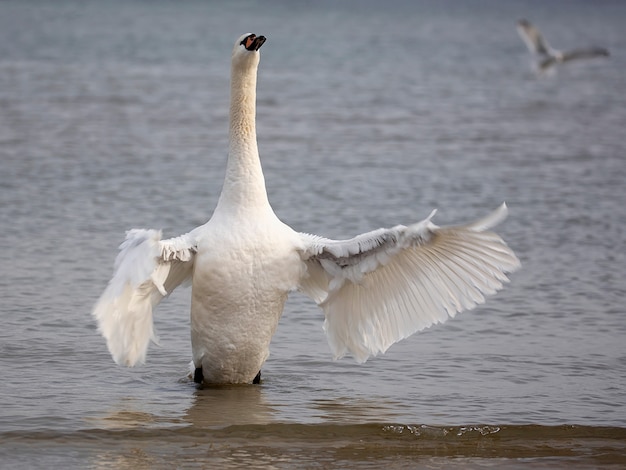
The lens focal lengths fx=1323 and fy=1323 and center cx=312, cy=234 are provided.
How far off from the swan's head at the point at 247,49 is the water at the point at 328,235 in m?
2.18

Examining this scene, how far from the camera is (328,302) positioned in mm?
8562

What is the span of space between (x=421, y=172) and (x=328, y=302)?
884cm

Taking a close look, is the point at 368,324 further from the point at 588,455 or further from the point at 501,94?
the point at 501,94

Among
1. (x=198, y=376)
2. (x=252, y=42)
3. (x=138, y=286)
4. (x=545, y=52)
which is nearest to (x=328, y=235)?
(x=198, y=376)

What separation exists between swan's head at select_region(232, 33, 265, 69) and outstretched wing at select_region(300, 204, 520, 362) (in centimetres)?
127

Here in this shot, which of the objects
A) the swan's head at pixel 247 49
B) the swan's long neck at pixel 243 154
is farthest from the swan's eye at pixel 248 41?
the swan's long neck at pixel 243 154

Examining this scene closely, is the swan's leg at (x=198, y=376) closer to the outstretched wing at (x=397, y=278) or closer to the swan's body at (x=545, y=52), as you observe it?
the outstretched wing at (x=397, y=278)

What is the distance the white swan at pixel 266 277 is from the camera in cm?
788

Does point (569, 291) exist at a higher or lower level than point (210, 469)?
higher

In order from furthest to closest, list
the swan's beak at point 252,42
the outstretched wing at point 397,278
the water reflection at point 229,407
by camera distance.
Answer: the swan's beak at point 252,42 → the water reflection at point 229,407 → the outstretched wing at point 397,278

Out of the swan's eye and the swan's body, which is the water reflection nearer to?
the swan's eye

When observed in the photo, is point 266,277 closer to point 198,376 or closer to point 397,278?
point 397,278

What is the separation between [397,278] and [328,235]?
16.2 ft

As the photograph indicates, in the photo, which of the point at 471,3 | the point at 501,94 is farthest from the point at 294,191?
the point at 471,3
